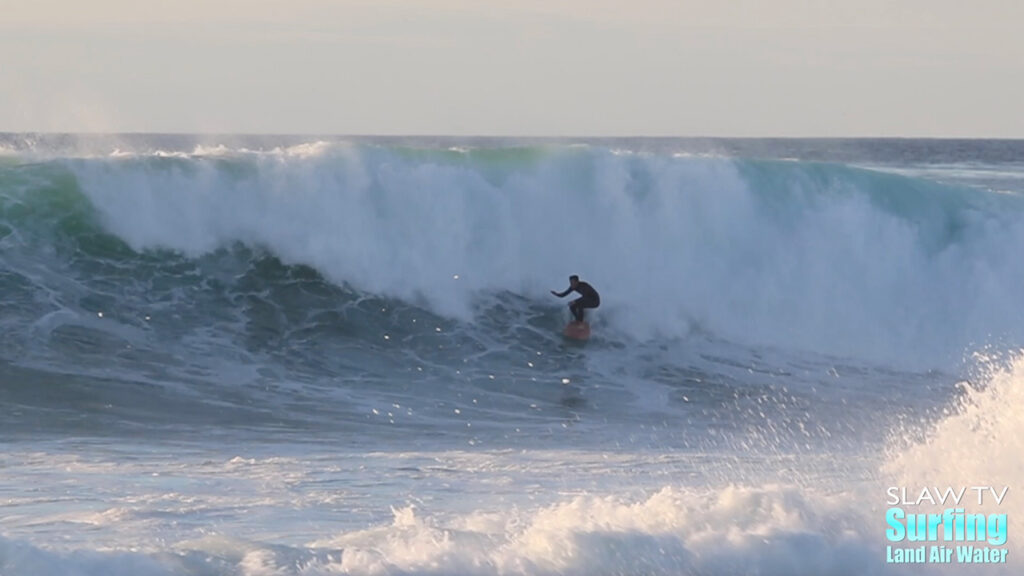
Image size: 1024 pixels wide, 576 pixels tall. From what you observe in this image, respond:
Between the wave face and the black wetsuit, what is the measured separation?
0.38 m

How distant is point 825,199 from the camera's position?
2033 centimetres

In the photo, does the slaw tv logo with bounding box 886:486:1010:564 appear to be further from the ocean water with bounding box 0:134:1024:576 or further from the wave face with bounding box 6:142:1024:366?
the wave face with bounding box 6:142:1024:366

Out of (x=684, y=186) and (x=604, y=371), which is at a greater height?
(x=684, y=186)

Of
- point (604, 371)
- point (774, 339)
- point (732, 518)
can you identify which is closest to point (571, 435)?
point (604, 371)

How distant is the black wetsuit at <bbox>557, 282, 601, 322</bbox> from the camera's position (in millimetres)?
16500

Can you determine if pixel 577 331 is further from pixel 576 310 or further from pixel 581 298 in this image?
pixel 581 298

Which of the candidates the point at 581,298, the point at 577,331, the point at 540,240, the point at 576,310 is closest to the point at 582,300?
the point at 581,298

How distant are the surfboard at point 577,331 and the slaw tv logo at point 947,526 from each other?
729cm

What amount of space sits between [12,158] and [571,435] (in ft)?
29.4

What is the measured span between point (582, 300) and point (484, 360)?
5.89 feet

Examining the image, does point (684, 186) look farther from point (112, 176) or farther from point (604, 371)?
point (112, 176)

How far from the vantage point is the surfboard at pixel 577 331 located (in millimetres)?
16219

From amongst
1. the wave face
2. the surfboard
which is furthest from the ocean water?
the surfboard

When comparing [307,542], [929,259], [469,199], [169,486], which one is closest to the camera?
[307,542]
